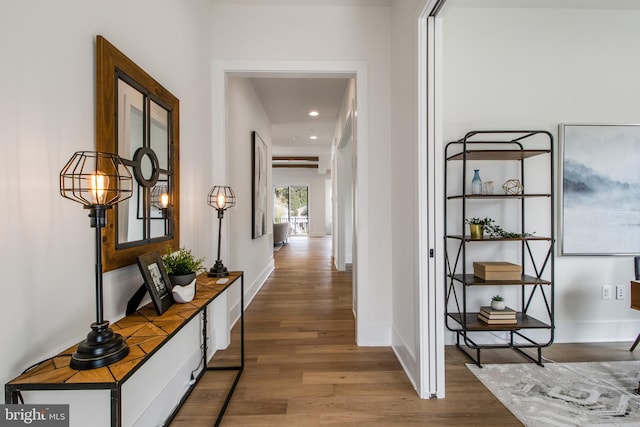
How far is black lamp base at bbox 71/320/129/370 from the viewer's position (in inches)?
32.9

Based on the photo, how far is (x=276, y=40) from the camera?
8.12 feet

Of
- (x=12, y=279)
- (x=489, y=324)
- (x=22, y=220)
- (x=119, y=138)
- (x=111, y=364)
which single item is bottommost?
(x=489, y=324)

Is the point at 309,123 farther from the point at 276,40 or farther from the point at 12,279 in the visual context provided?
the point at 12,279

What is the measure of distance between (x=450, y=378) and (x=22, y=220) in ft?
7.86

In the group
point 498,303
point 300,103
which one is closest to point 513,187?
point 498,303

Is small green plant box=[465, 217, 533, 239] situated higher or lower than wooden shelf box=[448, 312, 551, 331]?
higher

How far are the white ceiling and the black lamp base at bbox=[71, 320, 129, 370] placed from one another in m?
2.77

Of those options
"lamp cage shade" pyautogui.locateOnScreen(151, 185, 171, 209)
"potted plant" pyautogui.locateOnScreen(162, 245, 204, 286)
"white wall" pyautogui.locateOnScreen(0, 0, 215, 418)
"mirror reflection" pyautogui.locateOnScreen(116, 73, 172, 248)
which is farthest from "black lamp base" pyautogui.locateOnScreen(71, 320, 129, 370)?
"lamp cage shade" pyautogui.locateOnScreen(151, 185, 171, 209)

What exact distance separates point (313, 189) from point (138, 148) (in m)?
11.0

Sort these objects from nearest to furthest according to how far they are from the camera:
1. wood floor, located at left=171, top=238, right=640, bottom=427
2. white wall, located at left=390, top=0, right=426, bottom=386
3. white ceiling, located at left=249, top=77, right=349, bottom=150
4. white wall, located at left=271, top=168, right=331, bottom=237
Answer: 1. wood floor, located at left=171, top=238, right=640, bottom=427
2. white wall, located at left=390, top=0, right=426, bottom=386
3. white ceiling, located at left=249, top=77, right=349, bottom=150
4. white wall, located at left=271, top=168, right=331, bottom=237

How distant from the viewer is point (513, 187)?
7.52ft

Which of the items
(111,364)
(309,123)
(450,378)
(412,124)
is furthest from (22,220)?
(309,123)

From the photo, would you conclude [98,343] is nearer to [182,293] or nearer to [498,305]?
[182,293]

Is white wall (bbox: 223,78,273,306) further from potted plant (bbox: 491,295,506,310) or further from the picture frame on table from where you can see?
potted plant (bbox: 491,295,506,310)
